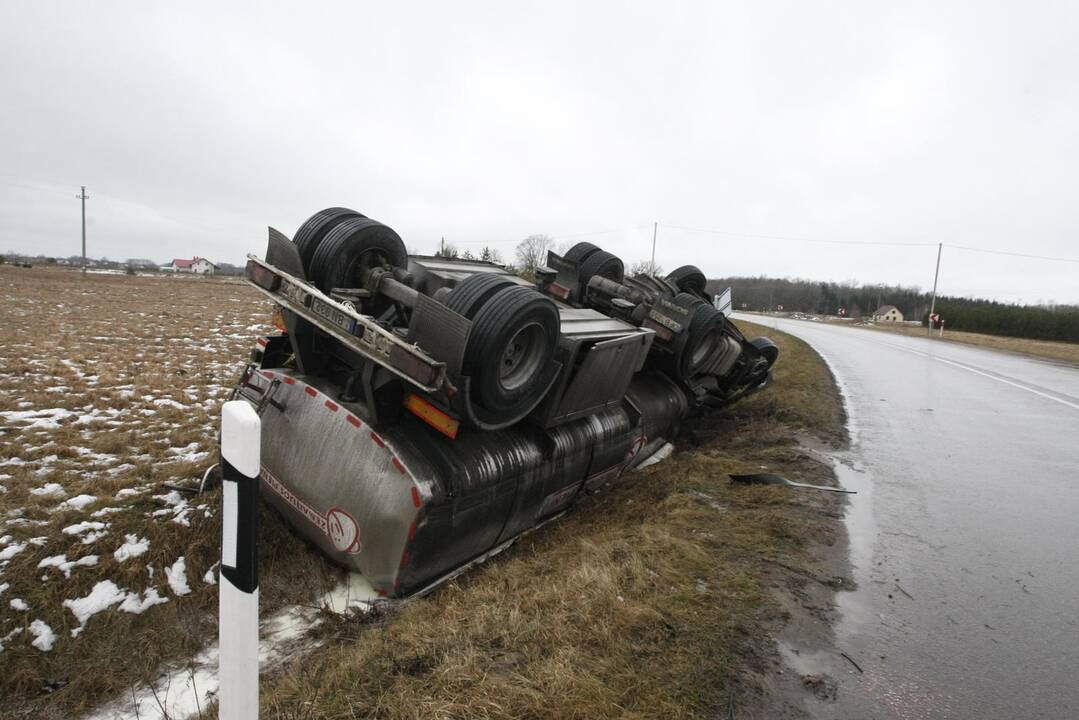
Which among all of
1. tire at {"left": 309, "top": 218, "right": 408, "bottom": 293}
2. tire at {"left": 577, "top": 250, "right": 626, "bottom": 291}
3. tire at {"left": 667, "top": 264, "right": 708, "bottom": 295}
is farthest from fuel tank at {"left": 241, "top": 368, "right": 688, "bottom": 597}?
tire at {"left": 667, "top": 264, "right": 708, "bottom": 295}

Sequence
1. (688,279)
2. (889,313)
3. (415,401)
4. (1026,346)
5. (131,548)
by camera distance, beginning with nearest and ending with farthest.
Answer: (415,401)
(131,548)
(688,279)
(1026,346)
(889,313)

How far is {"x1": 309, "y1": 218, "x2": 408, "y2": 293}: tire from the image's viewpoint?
4402 millimetres

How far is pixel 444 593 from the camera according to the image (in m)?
3.71

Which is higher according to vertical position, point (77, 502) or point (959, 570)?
point (959, 570)

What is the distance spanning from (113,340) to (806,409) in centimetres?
1282

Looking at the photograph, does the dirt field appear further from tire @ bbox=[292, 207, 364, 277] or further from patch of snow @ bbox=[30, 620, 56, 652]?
tire @ bbox=[292, 207, 364, 277]

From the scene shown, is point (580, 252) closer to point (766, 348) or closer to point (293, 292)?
point (766, 348)

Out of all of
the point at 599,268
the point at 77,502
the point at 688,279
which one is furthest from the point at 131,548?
the point at 688,279

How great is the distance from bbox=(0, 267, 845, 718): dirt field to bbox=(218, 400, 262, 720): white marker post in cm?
99

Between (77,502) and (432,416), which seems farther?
(77,502)

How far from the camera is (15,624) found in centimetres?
341

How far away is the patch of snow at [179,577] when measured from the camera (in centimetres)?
384

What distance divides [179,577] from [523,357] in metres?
2.68

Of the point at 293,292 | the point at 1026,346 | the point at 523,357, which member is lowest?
the point at 1026,346
